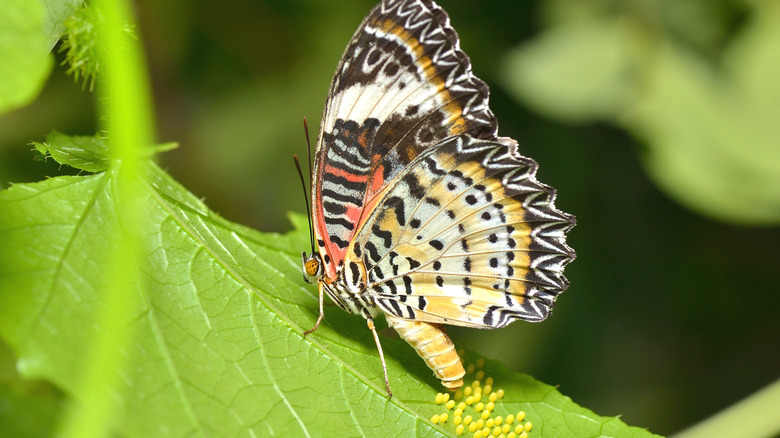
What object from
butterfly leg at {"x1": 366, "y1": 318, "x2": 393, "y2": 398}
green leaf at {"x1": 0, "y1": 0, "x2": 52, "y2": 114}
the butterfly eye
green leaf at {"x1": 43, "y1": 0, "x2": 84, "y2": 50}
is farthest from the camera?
→ the butterfly eye

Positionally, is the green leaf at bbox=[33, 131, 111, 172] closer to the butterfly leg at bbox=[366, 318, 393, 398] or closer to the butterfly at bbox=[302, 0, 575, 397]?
the butterfly at bbox=[302, 0, 575, 397]

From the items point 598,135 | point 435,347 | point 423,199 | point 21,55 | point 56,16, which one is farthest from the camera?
point 598,135

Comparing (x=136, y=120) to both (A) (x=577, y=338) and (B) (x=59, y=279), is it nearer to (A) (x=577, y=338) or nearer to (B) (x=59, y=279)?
(B) (x=59, y=279)

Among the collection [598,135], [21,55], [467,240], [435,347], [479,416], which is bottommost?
[479,416]

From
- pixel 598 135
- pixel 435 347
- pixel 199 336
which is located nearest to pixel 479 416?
pixel 435 347

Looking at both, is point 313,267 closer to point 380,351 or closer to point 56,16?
point 380,351

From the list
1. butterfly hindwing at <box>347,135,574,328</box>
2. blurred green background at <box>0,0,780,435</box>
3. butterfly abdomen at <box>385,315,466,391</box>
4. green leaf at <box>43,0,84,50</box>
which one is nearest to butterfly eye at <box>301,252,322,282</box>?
butterfly hindwing at <box>347,135,574,328</box>

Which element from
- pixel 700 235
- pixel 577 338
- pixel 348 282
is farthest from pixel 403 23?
pixel 700 235
